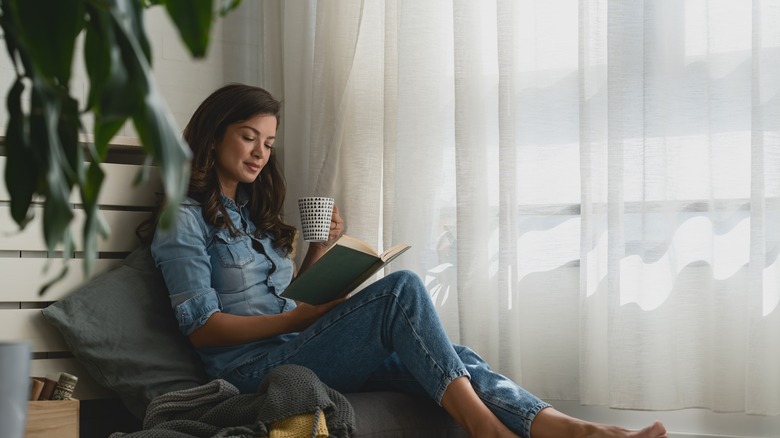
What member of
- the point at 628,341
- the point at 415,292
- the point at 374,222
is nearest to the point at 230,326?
the point at 415,292

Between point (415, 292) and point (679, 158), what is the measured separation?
0.78 m

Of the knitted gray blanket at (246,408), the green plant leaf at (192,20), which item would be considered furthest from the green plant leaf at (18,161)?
the knitted gray blanket at (246,408)

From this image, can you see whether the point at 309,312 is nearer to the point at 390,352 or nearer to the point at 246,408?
the point at 390,352

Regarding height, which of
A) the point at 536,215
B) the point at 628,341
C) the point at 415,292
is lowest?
the point at 628,341

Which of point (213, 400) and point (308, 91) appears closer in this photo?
point (213, 400)

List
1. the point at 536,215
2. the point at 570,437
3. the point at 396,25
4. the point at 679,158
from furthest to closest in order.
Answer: the point at 396,25, the point at 536,215, the point at 679,158, the point at 570,437

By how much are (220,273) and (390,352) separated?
516mm

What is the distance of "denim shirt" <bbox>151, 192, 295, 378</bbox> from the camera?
2.19 metres

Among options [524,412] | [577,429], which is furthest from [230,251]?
[577,429]

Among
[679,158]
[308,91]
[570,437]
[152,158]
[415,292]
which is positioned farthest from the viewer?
[308,91]

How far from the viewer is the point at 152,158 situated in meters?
0.59

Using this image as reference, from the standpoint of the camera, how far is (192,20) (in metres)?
0.60

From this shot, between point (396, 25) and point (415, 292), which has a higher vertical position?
point (396, 25)

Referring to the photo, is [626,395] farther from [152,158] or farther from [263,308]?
[152,158]
